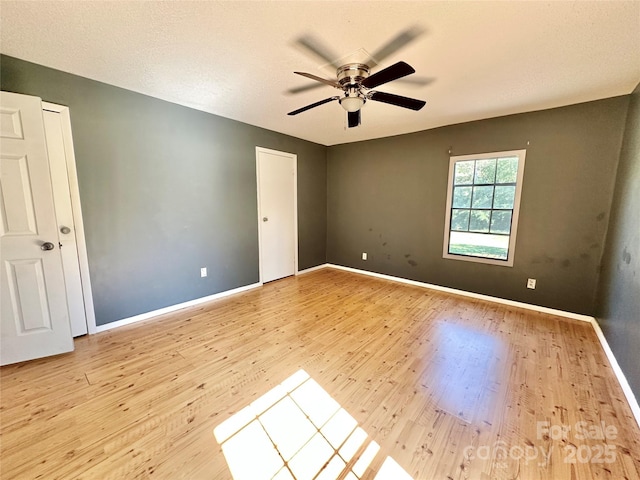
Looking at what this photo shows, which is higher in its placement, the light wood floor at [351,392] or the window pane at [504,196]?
the window pane at [504,196]

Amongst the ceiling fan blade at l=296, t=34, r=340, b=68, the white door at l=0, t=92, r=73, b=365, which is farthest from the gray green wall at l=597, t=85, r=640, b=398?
the white door at l=0, t=92, r=73, b=365

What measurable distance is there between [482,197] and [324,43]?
9.12ft

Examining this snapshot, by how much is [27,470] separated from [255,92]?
298 cm

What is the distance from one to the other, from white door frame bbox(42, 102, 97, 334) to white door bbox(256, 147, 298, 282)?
1984 mm

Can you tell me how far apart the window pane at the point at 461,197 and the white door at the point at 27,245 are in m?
4.34

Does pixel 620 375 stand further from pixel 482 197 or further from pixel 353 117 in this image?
pixel 353 117

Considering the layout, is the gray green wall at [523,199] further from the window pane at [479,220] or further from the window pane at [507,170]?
the window pane at [479,220]

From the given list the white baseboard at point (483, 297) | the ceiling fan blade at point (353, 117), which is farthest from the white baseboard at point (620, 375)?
the ceiling fan blade at point (353, 117)

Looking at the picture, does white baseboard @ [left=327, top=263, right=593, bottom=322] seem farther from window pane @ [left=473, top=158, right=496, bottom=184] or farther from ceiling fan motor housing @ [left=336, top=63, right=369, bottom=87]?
ceiling fan motor housing @ [left=336, top=63, right=369, bottom=87]

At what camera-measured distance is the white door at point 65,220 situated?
85.5 inches

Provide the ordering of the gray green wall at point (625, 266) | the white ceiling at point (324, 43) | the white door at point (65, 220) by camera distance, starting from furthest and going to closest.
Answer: the white door at point (65, 220), the gray green wall at point (625, 266), the white ceiling at point (324, 43)

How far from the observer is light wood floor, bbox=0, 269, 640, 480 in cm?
130

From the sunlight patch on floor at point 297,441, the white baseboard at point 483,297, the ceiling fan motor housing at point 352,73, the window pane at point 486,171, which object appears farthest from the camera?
the window pane at point 486,171

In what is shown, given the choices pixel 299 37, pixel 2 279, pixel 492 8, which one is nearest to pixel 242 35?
pixel 299 37
